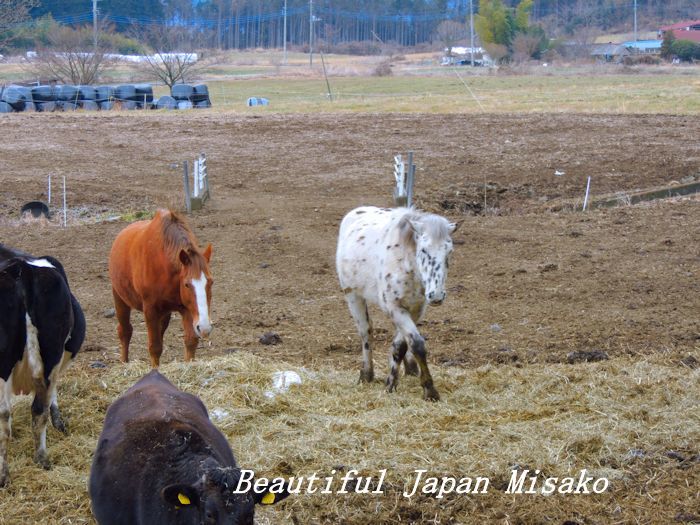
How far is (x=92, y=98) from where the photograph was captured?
4091 cm

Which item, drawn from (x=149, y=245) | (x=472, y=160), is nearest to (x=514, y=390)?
(x=149, y=245)

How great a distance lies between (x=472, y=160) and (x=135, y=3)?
93311 millimetres

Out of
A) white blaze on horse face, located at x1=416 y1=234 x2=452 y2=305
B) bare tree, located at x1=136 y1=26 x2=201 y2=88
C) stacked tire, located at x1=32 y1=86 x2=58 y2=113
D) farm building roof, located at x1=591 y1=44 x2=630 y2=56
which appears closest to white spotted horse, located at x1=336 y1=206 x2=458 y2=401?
white blaze on horse face, located at x1=416 y1=234 x2=452 y2=305

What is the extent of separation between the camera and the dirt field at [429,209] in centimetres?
966

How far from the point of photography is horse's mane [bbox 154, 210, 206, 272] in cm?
804

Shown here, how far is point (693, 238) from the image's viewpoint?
1331cm

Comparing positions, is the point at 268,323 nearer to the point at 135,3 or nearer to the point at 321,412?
the point at 321,412

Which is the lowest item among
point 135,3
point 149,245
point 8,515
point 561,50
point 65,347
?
point 8,515

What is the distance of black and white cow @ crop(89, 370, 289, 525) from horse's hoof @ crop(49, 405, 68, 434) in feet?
5.63

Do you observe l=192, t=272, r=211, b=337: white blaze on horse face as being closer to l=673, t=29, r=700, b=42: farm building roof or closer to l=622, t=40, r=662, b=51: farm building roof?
l=673, t=29, r=700, b=42: farm building roof

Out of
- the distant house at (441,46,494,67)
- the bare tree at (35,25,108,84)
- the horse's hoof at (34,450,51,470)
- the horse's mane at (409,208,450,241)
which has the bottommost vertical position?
the horse's hoof at (34,450,51,470)

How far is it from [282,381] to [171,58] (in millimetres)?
51080

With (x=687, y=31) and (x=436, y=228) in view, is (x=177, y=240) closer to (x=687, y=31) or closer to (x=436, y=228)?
(x=436, y=228)

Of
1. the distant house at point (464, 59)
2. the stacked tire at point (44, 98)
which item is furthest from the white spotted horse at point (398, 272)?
the distant house at point (464, 59)
